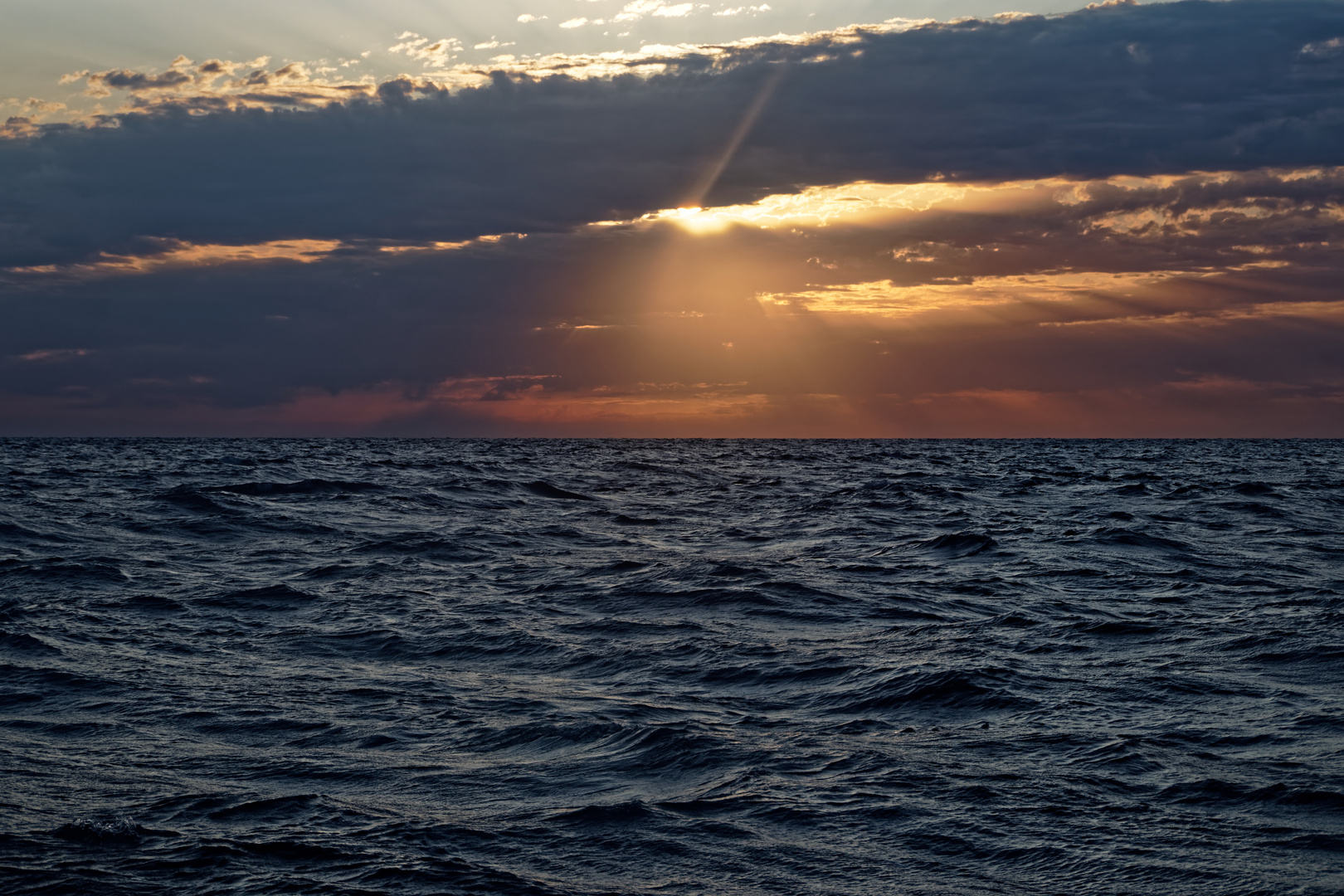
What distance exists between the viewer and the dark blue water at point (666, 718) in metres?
5.93

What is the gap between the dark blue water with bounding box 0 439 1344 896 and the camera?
5930mm

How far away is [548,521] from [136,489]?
15817mm

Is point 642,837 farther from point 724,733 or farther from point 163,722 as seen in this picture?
point 163,722

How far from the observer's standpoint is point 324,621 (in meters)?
13.6

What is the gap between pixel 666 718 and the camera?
9117 mm

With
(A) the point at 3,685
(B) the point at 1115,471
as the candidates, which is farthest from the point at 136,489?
Answer: (B) the point at 1115,471

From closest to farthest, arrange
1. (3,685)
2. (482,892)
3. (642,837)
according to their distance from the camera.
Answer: (482,892) → (642,837) → (3,685)

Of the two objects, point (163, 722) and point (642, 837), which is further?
point (163, 722)

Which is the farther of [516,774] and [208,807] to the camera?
[516,774]

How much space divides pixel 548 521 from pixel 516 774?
68.0 ft

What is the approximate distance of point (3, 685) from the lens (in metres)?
9.95

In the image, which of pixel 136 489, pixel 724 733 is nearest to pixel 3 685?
pixel 724 733

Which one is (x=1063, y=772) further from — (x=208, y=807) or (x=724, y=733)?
(x=208, y=807)

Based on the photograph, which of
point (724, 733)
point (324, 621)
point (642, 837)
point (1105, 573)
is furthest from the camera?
point (1105, 573)
